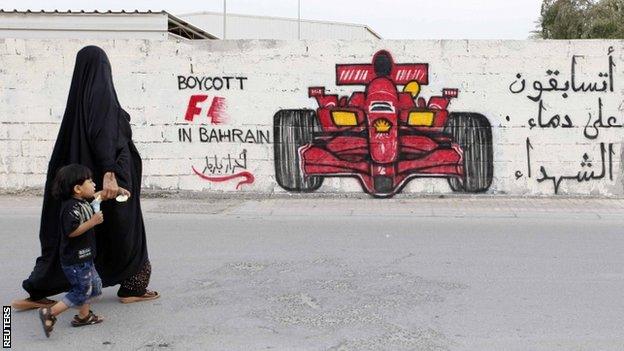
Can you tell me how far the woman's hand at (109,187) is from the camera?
16.3 ft

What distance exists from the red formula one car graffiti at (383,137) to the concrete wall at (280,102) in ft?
0.31

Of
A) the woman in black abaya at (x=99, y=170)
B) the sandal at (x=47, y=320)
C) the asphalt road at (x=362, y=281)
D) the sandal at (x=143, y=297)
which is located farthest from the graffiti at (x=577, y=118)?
the sandal at (x=47, y=320)

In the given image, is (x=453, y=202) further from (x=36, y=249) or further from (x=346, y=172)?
(x=36, y=249)

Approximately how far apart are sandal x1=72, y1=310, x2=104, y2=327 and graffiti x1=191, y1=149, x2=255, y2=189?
648cm

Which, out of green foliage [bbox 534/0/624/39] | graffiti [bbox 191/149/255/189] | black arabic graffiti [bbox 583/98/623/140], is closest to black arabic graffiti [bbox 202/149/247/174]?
graffiti [bbox 191/149/255/189]

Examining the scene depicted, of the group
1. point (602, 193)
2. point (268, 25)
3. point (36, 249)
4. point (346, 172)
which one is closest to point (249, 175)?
point (346, 172)

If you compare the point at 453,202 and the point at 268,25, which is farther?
the point at 268,25

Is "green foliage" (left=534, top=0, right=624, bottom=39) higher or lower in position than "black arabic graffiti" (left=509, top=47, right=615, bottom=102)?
higher

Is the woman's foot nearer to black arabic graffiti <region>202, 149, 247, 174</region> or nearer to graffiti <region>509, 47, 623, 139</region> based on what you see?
black arabic graffiti <region>202, 149, 247, 174</region>

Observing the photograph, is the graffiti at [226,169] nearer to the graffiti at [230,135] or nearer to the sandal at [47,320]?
the graffiti at [230,135]

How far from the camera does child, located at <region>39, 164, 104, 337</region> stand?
477cm

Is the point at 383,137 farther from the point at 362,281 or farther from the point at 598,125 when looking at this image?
the point at 362,281

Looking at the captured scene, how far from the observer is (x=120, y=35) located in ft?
52.5

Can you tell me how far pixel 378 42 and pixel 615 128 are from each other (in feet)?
12.0
